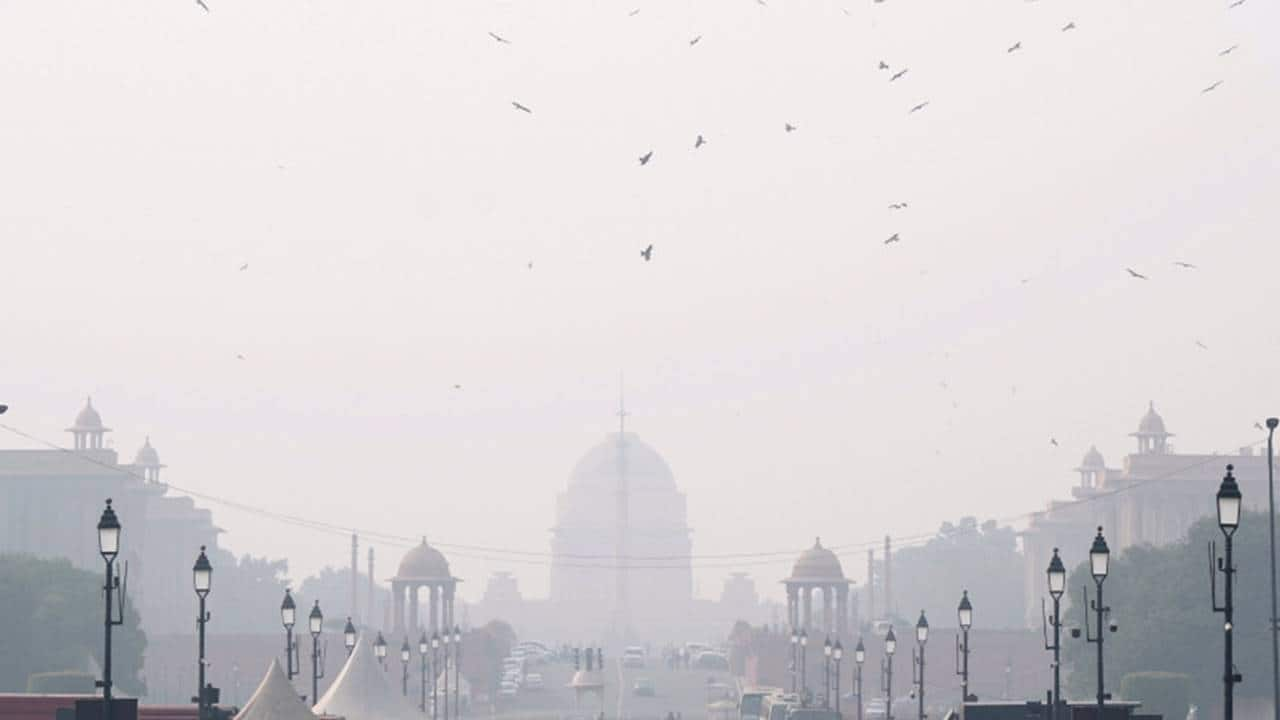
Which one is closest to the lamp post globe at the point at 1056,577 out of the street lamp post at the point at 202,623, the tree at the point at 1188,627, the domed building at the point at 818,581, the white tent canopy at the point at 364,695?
the street lamp post at the point at 202,623

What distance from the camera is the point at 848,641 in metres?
146

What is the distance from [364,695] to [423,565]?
9431 centimetres

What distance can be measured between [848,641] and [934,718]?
206 feet

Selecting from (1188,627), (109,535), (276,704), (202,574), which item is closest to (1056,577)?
(276,704)

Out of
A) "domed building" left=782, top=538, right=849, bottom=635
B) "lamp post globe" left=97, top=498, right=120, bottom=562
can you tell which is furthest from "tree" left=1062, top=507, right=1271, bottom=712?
"lamp post globe" left=97, top=498, right=120, bottom=562

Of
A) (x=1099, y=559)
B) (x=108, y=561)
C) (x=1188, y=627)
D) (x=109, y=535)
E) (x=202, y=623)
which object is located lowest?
(x=202, y=623)

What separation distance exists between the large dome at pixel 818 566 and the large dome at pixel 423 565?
19.0 m

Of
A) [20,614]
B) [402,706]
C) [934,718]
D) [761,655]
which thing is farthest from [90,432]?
[402,706]

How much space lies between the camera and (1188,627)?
109 metres

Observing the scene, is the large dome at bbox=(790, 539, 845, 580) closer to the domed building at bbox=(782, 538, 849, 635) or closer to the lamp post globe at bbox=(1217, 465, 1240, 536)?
the domed building at bbox=(782, 538, 849, 635)

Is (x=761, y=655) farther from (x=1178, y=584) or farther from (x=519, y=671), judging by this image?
(x=1178, y=584)

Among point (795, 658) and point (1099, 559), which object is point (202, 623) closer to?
point (1099, 559)

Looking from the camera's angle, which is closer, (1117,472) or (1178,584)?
(1178,584)

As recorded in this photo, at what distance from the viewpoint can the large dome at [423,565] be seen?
15238 cm
